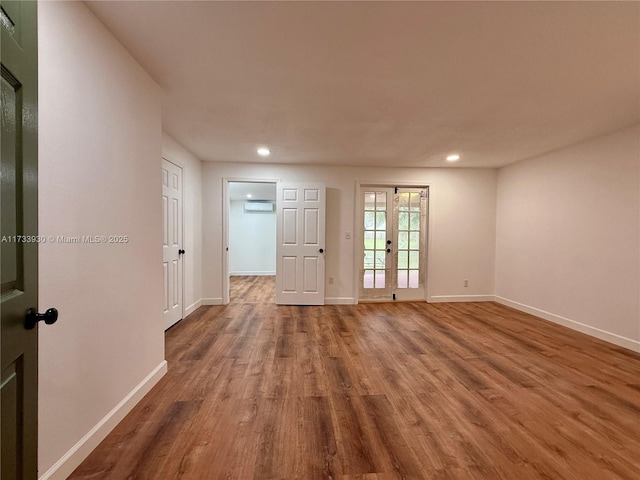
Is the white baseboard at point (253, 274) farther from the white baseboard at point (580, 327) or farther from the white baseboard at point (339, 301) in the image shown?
the white baseboard at point (580, 327)

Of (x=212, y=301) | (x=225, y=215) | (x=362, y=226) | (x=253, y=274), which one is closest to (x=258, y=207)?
(x=253, y=274)

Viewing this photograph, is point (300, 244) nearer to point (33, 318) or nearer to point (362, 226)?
point (362, 226)

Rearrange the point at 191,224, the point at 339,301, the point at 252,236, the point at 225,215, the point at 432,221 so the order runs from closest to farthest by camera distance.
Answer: the point at 191,224 < the point at 225,215 < the point at 339,301 < the point at 432,221 < the point at 252,236

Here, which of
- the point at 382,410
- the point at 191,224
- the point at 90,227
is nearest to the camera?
the point at 90,227

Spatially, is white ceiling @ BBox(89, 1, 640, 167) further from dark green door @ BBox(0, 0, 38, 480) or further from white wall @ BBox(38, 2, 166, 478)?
dark green door @ BBox(0, 0, 38, 480)

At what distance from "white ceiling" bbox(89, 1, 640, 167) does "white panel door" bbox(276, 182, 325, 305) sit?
4.17ft

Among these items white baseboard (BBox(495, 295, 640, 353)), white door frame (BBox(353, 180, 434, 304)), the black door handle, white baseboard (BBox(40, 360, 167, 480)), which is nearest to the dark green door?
the black door handle

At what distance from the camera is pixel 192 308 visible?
3988mm

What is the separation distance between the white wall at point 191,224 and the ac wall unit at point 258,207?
10.7 ft

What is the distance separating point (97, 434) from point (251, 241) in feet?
20.8

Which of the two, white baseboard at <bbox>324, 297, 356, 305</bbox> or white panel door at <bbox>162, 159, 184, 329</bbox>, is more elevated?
white panel door at <bbox>162, 159, 184, 329</bbox>

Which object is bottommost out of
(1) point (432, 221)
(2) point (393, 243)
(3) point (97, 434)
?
(3) point (97, 434)

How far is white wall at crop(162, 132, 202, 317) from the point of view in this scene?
11.9ft

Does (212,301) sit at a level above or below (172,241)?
below
